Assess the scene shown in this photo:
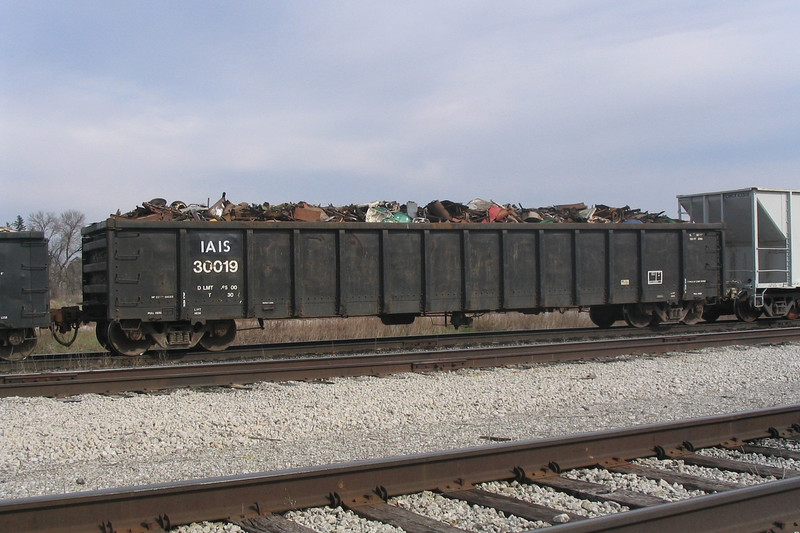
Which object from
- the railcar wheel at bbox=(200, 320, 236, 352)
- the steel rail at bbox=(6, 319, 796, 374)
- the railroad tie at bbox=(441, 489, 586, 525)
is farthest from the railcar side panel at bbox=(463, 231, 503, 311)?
the railroad tie at bbox=(441, 489, 586, 525)

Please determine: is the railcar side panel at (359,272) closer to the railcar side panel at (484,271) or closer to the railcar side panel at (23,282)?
the railcar side panel at (484,271)

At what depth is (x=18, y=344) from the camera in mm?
12984

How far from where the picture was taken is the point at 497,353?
502 inches

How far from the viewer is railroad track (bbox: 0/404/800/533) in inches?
161

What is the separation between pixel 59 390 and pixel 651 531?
8.15m

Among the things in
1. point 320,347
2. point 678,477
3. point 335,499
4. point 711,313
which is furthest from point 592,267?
point 335,499

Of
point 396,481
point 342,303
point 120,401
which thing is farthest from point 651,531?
point 342,303

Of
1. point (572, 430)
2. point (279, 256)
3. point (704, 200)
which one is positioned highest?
point (704, 200)

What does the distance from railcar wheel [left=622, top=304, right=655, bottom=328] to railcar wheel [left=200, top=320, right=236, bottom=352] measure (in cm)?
977

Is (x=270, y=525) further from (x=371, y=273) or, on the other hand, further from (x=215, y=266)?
(x=371, y=273)

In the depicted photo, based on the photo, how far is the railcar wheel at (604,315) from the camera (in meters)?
18.6

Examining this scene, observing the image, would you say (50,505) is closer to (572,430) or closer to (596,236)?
(572,430)

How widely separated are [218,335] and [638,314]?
34.0 ft

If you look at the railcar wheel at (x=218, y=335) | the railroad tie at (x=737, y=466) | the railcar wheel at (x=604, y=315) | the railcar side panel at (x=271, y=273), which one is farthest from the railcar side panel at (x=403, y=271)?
the railroad tie at (x=737, y=466)
